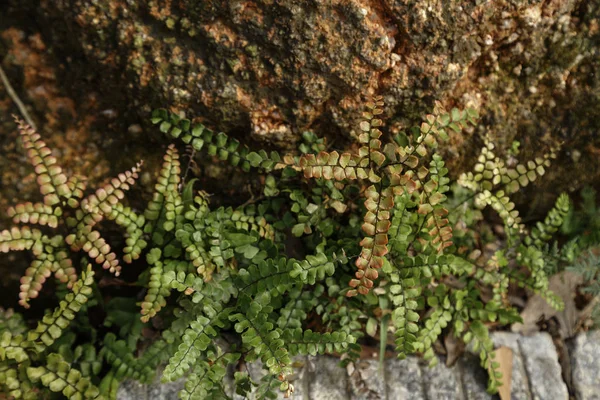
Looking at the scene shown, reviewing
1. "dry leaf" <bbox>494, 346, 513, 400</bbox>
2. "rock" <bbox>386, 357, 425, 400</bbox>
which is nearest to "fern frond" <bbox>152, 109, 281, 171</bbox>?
"rock" <bbox>386, 357, 425, 400</bbox>

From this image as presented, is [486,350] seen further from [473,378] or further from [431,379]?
[431,379]

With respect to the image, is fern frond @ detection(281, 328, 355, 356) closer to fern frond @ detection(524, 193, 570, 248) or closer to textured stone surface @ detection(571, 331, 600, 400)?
fern frond @ detection(524, 193, 570, 248)

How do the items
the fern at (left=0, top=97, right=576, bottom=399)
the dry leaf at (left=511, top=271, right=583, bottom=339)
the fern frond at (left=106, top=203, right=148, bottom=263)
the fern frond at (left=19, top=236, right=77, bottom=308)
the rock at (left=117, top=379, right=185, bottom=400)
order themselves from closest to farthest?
the fern at (left=0, top=97, right=576, bottom=399) < the fern frond at (left=19, top=236, right=77, bottom=308) < the fern frond at (left=106, top=203, right=148, bottom=263) < the rock at (left=117, top=379, right=185, bottom=400) < the dry leaf at (left=511, top=271, right=583, bottom=339)

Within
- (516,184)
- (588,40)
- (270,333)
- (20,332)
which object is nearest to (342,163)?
(270,333)

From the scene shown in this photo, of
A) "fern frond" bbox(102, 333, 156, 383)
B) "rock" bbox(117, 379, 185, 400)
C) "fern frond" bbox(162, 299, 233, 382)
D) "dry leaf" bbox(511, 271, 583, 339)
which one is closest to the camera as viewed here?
"fern frond" bbox(162, 299, 233, 382)

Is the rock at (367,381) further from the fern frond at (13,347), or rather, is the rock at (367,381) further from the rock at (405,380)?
the fern frond at (13,347)

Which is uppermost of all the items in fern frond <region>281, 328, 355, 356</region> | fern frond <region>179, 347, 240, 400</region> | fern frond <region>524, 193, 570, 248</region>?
fern frond <region>524, 193, 570, 248</region>

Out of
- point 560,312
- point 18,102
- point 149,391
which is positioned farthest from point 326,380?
point 18,102

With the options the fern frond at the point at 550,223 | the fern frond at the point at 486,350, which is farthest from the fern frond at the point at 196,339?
the fern frond at the point at 550,223
